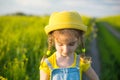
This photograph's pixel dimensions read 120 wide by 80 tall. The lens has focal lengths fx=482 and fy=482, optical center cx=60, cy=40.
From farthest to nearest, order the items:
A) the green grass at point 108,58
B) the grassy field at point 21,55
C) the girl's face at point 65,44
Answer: the green grass at point 108,58, the grassy field at point 21,55, the girl's face at point 65,44

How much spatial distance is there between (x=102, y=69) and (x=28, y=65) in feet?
17.3

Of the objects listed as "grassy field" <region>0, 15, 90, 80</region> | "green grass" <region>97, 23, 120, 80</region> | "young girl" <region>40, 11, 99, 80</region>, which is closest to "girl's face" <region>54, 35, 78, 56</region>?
"young girl" <region>40, 11, 99, 80</region>

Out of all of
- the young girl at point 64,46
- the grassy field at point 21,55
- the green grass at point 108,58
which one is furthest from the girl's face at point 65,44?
the green grass at point 108,58

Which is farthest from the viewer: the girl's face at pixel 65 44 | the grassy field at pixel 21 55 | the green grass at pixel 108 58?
the green grass at pixel 108 58

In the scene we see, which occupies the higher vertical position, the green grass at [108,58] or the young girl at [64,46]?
the green grass at [108,58]

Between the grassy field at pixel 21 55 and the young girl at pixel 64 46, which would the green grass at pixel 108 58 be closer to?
the grassy field at pixel 21 55

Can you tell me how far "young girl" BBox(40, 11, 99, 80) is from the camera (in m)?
4.89

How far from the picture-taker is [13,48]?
7211mm

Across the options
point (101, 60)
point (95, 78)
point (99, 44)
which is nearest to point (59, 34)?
point (95, 78)

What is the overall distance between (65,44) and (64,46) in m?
0.02

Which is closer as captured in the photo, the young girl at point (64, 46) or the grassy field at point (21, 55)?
the young girl at point (64, 46)

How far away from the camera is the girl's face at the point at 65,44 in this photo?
191 inches

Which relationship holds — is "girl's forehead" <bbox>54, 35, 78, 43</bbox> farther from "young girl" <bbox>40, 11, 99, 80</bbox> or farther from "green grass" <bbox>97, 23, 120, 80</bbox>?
"green grass" <bbox>97, 23, 120, 80</bbox>

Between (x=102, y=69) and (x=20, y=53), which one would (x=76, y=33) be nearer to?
(x=20, y=53)
